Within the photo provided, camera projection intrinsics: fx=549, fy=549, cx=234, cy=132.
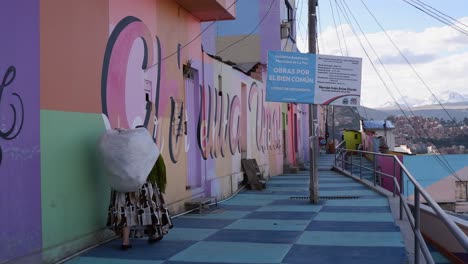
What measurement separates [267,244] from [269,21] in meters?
16.7

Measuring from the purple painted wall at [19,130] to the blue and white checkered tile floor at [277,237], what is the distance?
1031 millimetres

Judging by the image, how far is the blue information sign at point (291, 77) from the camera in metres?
12.1

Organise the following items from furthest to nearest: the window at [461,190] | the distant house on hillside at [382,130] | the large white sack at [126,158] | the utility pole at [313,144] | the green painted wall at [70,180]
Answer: the distant house on hillside at [382,130], the window at [461,190], the utility pole at [313,144], the large white sack at [126,158], the green painted wall at [70,180]

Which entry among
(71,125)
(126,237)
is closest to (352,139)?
(126,237)

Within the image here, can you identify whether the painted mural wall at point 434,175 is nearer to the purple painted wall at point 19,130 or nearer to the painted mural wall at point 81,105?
the painted mural wall at point 81,105

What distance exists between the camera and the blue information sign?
12.1m

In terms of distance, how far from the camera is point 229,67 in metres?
14.9

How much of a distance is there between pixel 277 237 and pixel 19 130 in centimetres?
416

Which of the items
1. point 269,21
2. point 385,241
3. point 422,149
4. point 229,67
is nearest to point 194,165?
point 229,67

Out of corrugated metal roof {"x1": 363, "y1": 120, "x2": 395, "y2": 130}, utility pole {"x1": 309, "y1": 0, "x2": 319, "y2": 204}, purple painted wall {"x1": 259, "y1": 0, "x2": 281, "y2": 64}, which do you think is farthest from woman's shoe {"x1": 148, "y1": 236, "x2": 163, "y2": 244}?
corrugated metal roof {"x1": 363, "y1": 120, "x2": 395, "y2": 130}

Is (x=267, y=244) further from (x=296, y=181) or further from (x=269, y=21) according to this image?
(x=269, y=21)

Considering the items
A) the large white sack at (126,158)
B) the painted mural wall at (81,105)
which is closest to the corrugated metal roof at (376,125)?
the painted mural wall at (81,105)

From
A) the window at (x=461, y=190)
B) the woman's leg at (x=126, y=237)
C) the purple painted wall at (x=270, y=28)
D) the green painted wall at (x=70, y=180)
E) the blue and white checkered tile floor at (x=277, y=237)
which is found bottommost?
the window at (x=461, y=190)

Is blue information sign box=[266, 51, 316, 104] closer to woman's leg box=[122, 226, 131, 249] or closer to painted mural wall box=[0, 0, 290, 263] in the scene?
painted mural wall box=[0, 0, 290, 263]
